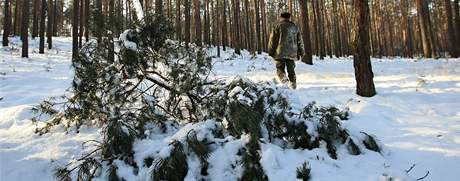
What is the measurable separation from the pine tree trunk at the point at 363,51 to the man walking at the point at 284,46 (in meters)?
1.29

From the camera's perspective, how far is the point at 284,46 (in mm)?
8039

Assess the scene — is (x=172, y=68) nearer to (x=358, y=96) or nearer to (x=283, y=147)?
(x=283, y=147)

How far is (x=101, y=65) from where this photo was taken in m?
4.82

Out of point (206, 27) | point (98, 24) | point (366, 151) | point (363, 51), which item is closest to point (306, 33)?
point (363, 51)

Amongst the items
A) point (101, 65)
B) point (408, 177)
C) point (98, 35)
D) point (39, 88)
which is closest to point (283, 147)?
point (408, 177)

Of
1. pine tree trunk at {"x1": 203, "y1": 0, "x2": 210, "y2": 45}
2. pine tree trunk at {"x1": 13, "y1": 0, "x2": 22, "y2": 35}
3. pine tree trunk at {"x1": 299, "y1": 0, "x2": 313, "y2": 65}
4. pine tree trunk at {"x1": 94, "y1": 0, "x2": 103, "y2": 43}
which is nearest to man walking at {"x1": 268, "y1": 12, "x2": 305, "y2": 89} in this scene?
pine tree trunk at {"x1": 94, "y1": 0, "x2": 103, "y2": 43}

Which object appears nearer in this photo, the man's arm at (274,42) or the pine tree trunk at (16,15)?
the man's arm at (274,42)

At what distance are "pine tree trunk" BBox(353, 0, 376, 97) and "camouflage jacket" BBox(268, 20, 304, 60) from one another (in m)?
1.28

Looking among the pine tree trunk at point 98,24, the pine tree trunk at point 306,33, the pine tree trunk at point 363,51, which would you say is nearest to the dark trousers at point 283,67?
the pine tree trunk at point 363,51

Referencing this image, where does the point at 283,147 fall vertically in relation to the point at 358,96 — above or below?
below

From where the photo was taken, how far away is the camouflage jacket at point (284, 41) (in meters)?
8.04

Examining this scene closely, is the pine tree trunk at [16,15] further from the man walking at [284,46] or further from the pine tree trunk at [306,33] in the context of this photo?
the man walking at [284,46]

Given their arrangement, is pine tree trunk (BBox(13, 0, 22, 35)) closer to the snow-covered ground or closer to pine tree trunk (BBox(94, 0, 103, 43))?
the snow-covered ground

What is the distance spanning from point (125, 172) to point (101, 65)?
5.13 ft
